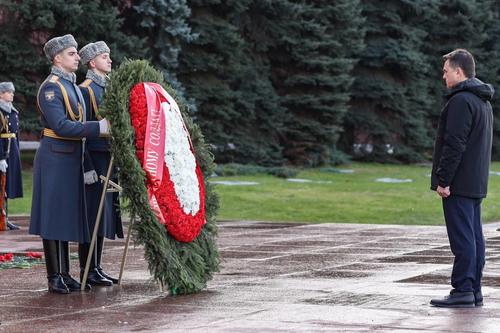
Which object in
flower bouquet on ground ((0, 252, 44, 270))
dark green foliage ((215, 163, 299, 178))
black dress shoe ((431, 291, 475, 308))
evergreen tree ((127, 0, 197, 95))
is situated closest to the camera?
black dress shoe ((431, 291, 475, 308))

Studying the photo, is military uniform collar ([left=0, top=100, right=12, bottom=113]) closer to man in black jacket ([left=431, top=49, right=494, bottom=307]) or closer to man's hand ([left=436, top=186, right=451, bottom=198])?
man in black jacket ([left=431, top=49, right=494, bottom=307])

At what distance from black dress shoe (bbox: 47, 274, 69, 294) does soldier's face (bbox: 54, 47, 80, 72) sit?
1.63m

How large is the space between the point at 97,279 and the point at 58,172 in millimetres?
989

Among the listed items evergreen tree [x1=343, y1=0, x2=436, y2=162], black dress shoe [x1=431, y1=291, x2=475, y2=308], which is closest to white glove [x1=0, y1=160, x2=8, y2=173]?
black dress shoe [x1=431, y1=291, x2=475, y2=308]

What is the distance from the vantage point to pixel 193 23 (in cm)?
3053

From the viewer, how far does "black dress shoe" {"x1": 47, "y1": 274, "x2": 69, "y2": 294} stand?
29.2 feet

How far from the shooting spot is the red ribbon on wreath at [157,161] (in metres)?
8.81

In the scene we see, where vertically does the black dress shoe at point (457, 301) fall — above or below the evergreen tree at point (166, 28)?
below

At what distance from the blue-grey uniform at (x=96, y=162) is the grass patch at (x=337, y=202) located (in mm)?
9395

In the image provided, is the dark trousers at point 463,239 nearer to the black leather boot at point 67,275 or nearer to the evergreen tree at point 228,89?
the black leather boot at point 67,275

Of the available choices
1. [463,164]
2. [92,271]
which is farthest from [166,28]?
[463,164]

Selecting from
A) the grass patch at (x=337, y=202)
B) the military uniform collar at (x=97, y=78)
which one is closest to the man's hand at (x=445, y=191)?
the military uniform collar at (x=97, y=78)

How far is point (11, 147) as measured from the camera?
1666 cm

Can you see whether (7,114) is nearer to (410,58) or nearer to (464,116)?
(464,116)
